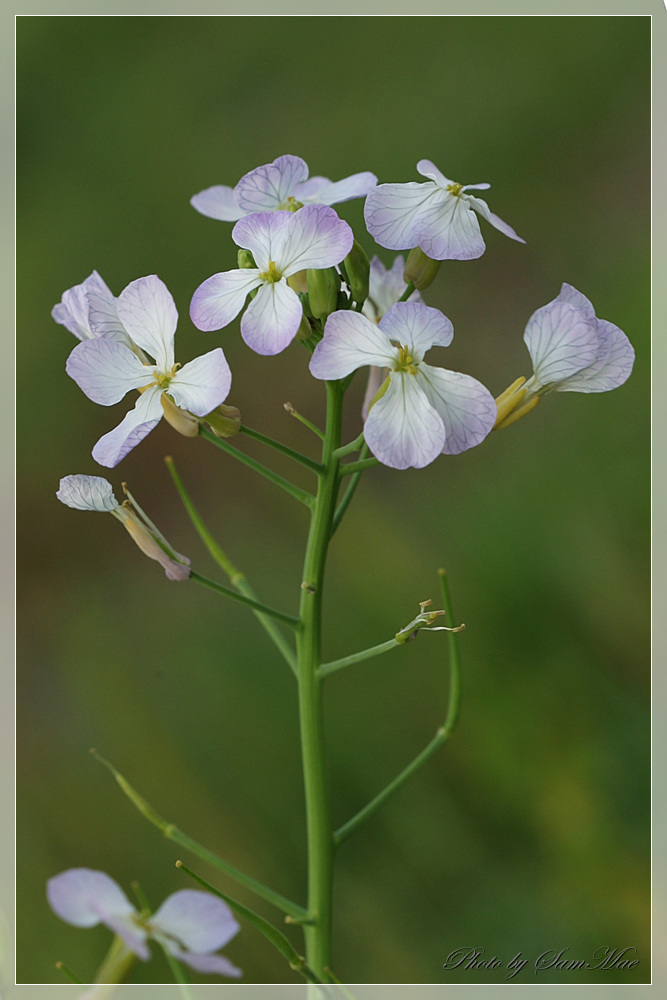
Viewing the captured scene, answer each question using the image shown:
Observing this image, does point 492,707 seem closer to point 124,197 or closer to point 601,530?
point 601,530

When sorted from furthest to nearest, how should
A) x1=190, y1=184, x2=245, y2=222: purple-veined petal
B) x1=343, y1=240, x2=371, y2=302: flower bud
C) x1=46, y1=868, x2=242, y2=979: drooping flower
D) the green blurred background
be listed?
1. the green blurred background
2. x1=190, y1=184, x2=245, y2=222: purple-veined petal
3. x1=343, y1=240, x2=371, y2=302: flower bud
4. x1=46, y1=868, x2=242, y2=979: drooping flower

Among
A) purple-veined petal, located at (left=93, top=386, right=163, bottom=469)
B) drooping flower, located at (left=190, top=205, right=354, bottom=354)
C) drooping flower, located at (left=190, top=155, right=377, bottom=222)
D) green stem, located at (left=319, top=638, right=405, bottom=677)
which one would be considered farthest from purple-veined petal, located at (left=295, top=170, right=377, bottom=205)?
green stem, located at (left=319, top=638, right=405, bottom=677)

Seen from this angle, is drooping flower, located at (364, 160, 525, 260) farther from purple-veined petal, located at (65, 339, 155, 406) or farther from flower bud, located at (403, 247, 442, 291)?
purple-veined petal, located at (65, 339, 155, 406)

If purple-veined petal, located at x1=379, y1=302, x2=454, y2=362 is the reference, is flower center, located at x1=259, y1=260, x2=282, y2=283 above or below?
above

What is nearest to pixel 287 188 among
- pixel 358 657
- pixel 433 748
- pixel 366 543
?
pixel 358 657

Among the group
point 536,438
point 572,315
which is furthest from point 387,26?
point 572,315

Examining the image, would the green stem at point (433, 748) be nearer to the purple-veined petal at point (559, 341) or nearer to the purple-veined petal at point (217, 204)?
the purple-veined petal at point (559, 341)

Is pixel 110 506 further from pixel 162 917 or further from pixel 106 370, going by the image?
pixel 162 917
